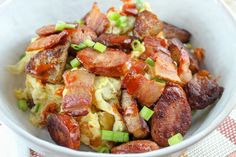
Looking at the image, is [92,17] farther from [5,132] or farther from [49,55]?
[5,132]

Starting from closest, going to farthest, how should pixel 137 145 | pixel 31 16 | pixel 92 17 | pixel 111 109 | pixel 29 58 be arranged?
pixel 137 145 → pixel 111 109 → pixel 29 58 → pixel 92 17 → pixel 31 16

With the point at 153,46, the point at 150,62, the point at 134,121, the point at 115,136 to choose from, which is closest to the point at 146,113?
the point at 134,121

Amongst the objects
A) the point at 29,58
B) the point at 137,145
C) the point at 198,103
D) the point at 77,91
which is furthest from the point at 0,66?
the point at 198,103

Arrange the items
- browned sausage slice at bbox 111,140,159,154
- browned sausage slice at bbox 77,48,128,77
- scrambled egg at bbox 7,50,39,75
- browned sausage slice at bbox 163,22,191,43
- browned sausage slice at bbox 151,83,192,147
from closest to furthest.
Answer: browned sausage slice at bbox 111,140,159,154 → browned sausage slice at bbox 151,83,192,147 → browned sausage slice at bbox 77,48,128,77 → scrambled egg at bbox 7,50,39,75 → browned sausage slice at bbox 163,22,191,43

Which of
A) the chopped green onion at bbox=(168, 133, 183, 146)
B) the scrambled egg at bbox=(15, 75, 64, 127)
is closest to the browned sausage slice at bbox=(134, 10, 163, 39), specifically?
the scrambled egg at bbox=(15, 75, 64, 127)

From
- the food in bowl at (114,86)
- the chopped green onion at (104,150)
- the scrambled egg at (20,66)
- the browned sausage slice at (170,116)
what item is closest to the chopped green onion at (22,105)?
the food in bowl at (114,86)

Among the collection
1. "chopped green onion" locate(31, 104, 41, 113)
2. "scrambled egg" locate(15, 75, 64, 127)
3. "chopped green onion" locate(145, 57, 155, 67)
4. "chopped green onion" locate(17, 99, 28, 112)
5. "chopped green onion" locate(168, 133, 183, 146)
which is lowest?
"chopped green onion" locate(17, 99, 28, 112)

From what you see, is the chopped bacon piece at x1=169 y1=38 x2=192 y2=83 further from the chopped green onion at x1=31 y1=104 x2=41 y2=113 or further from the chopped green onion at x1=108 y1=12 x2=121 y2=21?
the chopped green onion at x1=31 y1=104 x2=41 y2=113
